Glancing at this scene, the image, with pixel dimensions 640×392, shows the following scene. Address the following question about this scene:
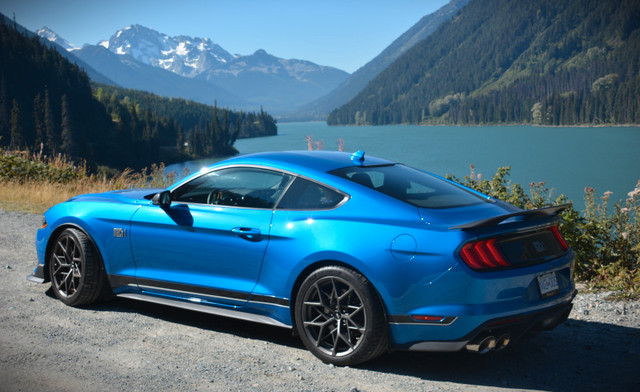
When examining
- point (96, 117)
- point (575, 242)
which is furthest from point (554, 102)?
point (575, 242)

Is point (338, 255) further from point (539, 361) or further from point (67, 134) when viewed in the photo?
point (67, 134)

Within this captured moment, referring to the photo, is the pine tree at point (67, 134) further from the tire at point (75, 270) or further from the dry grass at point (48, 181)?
the tire at point (75, 270)

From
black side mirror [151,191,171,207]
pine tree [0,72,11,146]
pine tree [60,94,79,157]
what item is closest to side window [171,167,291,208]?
black side mirror [151,191,171,207]

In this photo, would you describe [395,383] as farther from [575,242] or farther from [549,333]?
[575,242]

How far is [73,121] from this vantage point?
104500mm

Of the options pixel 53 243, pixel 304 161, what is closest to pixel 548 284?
pixel 304 161

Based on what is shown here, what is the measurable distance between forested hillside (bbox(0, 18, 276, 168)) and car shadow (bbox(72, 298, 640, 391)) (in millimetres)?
97134

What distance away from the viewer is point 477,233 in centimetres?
370

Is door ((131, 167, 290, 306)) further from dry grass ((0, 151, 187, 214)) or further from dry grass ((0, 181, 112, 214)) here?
dry grass ((0, 151, 187, 214))

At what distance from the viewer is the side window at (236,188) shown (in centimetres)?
458

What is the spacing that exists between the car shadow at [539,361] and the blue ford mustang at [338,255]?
0.31 m

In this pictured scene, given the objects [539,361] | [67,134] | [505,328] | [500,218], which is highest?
[67,134]

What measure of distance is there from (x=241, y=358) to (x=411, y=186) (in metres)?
1.74

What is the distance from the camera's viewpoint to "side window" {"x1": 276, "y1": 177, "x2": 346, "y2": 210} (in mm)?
4216
